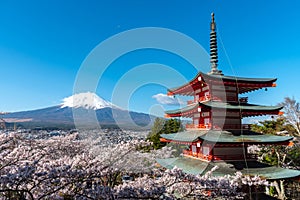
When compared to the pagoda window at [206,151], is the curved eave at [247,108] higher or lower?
higher

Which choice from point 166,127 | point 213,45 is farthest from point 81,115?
point 213,45

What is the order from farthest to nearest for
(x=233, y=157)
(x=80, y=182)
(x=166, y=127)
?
(x=166, y=127) < (x=233, y=157) < (x=80, y=182)

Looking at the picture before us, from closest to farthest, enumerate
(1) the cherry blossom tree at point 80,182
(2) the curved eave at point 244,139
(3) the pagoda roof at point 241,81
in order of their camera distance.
Answer: 1. (1) the cherry blossom tree at point 80,182
2. (2) the curved eave at point 244,139
3. (3) the pagoda roof at point 241,81

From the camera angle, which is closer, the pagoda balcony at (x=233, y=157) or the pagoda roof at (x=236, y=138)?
the pagoda roof at (x=236, y=138)

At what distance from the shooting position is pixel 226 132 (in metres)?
11.2

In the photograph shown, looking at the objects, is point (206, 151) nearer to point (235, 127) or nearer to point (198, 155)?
point (198, 155)

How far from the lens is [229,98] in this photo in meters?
12.0

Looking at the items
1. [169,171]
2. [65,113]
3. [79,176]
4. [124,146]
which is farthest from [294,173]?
[65,113]

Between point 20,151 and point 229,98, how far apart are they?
10206 millimetres

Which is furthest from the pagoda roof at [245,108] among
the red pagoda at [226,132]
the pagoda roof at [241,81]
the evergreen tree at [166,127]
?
the evergreen tree at [166,127]

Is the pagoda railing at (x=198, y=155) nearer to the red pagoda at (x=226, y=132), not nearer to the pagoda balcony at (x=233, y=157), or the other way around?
the red pagoda at (x=226, y=132)

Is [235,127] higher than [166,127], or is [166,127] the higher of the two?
[235,127]

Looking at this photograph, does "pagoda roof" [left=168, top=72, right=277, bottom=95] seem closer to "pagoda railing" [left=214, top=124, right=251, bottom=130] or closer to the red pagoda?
the red pagoda

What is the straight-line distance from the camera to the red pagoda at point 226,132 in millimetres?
10328
